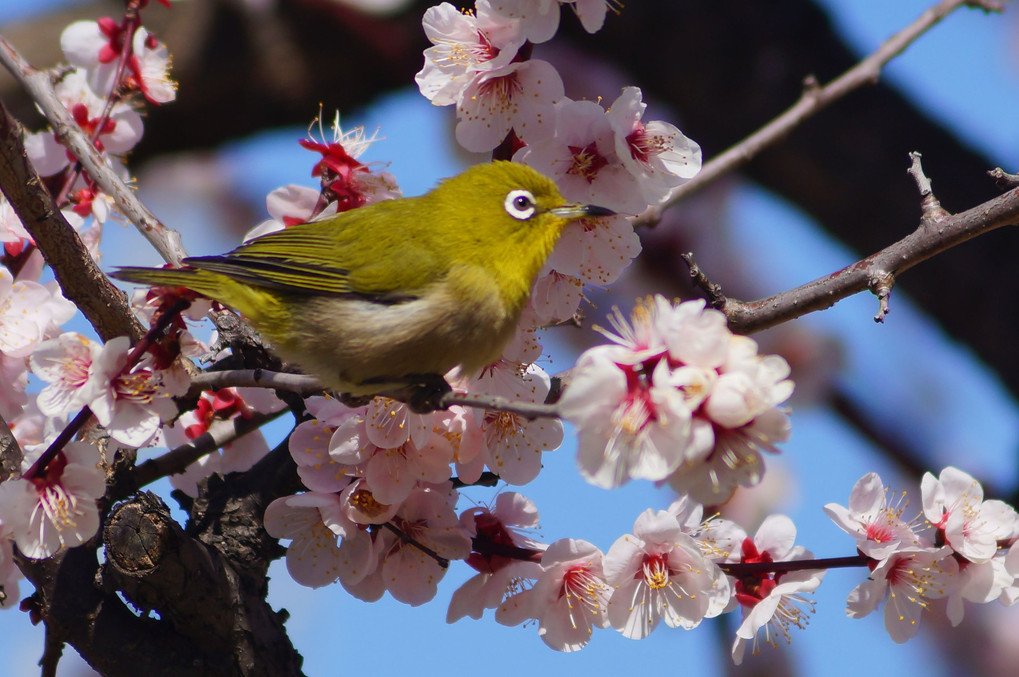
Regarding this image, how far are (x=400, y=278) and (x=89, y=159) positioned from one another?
2.99ft

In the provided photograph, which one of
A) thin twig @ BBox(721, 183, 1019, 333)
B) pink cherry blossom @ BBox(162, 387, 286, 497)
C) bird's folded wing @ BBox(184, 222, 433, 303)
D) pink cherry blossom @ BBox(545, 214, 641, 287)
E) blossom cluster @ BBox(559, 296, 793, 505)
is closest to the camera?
blossom cluster @ BBox(559, 296, 793, 505)

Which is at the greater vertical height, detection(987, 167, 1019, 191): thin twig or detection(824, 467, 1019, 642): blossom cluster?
detection(987, 167, 1019, 191): thin twig

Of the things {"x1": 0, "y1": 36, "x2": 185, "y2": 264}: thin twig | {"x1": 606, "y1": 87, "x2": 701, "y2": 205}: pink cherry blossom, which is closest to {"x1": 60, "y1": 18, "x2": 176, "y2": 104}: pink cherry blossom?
{"x1": 0, "y1": 36, "x2": 185, "y2": 264}: thin twig

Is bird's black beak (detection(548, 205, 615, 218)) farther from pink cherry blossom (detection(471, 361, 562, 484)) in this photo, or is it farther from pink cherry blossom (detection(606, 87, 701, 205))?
pink cherry blossom (detection(471, 361, 562, 484))

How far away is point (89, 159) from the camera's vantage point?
2.70m

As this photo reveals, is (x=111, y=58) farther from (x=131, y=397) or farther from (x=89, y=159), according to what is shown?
(x=131, y=397)

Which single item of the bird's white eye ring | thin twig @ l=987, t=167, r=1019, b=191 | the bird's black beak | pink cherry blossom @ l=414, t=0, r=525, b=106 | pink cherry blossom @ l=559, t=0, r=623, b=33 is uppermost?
pink cherry blossom @ l=559, t=0, r=623, b=33

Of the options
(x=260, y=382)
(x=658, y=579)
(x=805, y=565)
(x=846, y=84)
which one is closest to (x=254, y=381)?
(x=260, y=382)

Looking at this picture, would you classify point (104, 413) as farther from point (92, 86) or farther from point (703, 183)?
point (703, 183)

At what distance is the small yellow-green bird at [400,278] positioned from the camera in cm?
251

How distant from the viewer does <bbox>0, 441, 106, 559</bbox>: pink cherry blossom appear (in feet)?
7.45

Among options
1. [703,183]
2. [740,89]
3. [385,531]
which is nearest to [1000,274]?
[740,89]

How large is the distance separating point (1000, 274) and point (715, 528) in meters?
3.68

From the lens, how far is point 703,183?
3.42 m
